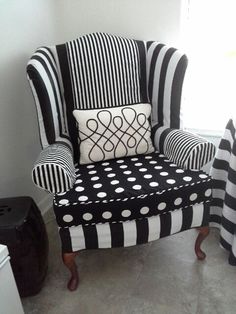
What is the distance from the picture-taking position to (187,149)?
48.6 inches

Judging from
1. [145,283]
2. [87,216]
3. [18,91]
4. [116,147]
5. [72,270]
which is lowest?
[145,283]

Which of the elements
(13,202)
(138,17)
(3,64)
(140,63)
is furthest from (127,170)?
(138,17)

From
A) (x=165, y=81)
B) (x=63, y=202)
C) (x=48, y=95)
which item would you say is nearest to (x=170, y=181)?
(x=63, y=202)

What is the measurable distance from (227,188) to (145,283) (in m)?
0.58

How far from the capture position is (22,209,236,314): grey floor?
3.84ft

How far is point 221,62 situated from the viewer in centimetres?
163

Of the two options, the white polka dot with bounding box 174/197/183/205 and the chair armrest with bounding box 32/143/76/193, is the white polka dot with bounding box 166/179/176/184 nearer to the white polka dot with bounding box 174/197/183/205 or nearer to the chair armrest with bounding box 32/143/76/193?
the white polka dot with bounding box 174/197/183/205

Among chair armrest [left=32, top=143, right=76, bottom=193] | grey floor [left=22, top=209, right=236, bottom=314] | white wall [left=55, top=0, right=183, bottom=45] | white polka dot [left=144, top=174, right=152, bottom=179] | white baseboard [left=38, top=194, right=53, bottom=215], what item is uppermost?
white wall [left=55, top=0, right=183, bottom=45]

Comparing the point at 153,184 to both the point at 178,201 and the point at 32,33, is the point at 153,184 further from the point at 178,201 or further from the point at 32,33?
the point at 32,33

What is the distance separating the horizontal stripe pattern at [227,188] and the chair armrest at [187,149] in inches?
4.9

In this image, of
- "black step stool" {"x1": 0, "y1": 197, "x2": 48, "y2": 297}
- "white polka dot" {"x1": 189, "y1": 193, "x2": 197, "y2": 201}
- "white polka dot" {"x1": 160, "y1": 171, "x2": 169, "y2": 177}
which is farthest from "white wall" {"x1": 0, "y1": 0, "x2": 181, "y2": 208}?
"white polka dot" {"x1": 189, "y1": 193, "x2": 197, "y2": 201}

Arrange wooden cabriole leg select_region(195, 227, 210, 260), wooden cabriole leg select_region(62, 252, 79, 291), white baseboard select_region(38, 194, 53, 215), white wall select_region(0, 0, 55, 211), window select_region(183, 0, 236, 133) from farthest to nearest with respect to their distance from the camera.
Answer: white baseboard select_region(38, 194, 53, 215), window select_region(183, 0, 236, 133), white wall select_region(0, 0, 55, 211), wooden cabriole leg select_region(195, 227, 210, 260), wooden cabriole leg select_region(62, 252, 79, 291)

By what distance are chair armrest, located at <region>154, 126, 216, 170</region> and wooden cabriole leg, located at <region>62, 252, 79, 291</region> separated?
2.05 feet

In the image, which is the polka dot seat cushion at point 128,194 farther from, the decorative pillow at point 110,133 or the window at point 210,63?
the window at point 210,63
